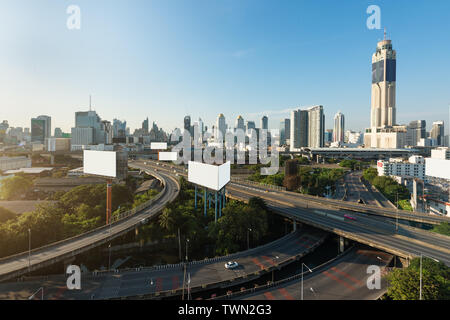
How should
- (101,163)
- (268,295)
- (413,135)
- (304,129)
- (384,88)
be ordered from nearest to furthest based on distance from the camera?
(268,295) < (101,163) < (304,129) < (413,135) < (384,88)

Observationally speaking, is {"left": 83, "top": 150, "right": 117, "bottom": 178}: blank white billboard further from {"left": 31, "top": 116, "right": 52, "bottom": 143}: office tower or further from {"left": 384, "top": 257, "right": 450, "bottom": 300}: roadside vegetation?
{"left": 31, "top": 116, "right": 52, "bottom": 143}: office tower

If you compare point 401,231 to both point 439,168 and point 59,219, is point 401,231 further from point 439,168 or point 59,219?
point 59,219

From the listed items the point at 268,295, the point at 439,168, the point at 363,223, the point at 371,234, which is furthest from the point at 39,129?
the point at 439,168

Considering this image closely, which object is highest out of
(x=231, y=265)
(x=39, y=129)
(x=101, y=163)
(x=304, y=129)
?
(x=304, y=129)

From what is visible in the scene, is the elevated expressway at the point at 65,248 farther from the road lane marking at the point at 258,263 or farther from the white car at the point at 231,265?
the road lane marking at the point at 258,263

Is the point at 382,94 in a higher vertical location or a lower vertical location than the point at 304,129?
higher

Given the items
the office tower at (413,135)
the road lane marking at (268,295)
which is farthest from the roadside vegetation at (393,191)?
the office tower at (413,135)

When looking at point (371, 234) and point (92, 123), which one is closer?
point (371, 234)

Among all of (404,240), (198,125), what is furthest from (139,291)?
(198,125)
